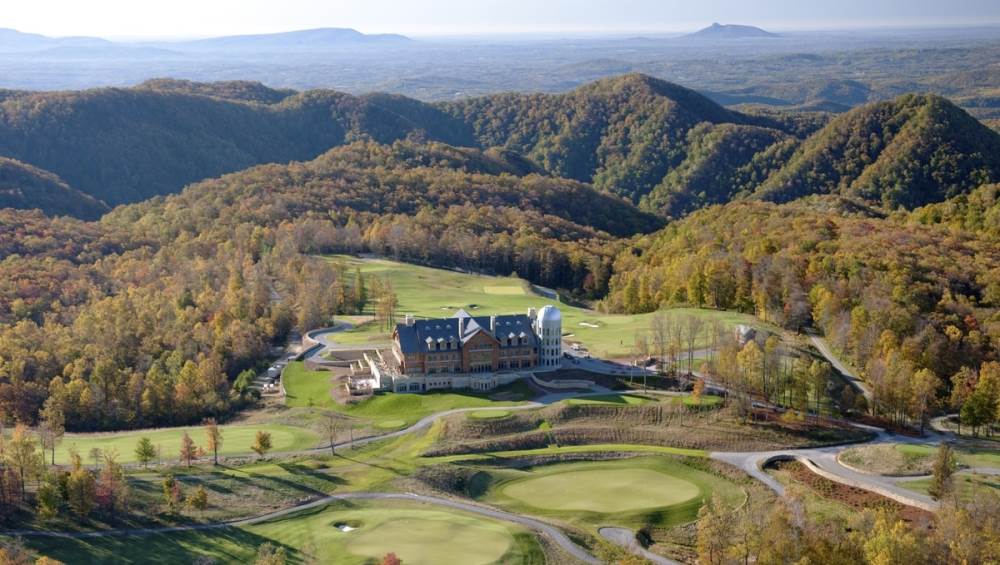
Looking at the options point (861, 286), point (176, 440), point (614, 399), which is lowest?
point (176, 440)

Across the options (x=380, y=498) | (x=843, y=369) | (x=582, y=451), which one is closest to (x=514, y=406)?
(x=582, y=451)

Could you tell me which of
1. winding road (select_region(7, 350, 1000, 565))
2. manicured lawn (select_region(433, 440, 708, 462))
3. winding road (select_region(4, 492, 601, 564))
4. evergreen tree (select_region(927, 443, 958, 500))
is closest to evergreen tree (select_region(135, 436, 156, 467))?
winding road (select_region(7, 350, 1000, 565))

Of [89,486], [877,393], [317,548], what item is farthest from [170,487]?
[877,393]

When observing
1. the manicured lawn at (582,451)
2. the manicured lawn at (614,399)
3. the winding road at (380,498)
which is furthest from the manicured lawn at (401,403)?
the winding road at (380,498)

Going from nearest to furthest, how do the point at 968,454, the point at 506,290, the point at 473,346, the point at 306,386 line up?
the point at 968,454 → the point at 473,346 → the point at 306,386 → the point at 506,290

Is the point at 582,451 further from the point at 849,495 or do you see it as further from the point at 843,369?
the point at 843,369

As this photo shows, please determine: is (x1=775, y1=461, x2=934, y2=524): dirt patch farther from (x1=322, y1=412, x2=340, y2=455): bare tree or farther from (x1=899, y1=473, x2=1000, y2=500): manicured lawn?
(x1=322, y1=412, x2=340, y2=455): bare tree
